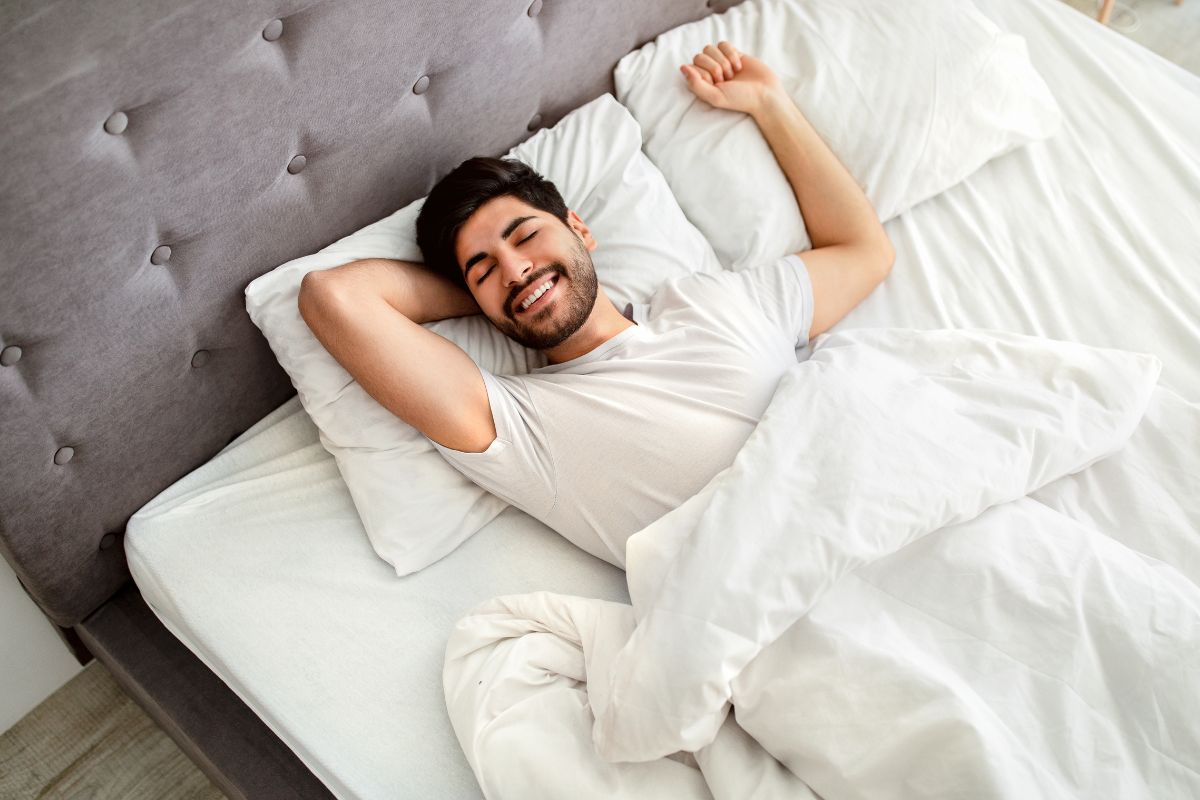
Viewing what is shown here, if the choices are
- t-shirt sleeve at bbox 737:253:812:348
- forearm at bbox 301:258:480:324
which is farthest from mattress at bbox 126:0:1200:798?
forearm at bbox 301:258:480:324

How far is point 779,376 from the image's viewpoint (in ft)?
4.60

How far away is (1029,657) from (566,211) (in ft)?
2.95

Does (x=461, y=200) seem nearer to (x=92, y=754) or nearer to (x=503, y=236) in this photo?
(x=503, y=236)

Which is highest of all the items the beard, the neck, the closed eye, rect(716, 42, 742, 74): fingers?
rect(716, 42, 742, 74): fingers

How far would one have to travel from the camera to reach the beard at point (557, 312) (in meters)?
1.36

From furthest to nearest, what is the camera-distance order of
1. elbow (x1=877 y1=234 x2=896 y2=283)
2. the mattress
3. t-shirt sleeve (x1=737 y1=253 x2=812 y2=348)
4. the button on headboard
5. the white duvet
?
elbow (x1=877 y1=234 x2=896 y2=283)
t-shirt sleeve (x1=737 y1=253 x2=812 y2=348)
the mattress
the button on headboard
the white duvet

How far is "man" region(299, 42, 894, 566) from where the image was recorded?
1.28m

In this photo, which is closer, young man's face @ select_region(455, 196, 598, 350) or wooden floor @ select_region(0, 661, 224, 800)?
young man's face @ select_region(455, 196, 598, 350)

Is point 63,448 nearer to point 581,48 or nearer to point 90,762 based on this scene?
point 90,762

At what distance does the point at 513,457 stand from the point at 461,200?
0.39 m

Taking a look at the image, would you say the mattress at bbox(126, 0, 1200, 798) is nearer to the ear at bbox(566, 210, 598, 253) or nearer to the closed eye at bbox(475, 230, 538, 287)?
the closed eye at bbox(475, 230, 538, 287)

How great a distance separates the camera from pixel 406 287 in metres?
1.38

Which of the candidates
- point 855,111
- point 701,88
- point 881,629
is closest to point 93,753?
point 881,629

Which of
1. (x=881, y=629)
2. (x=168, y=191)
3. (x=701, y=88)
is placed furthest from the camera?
(x=701, y=88)
